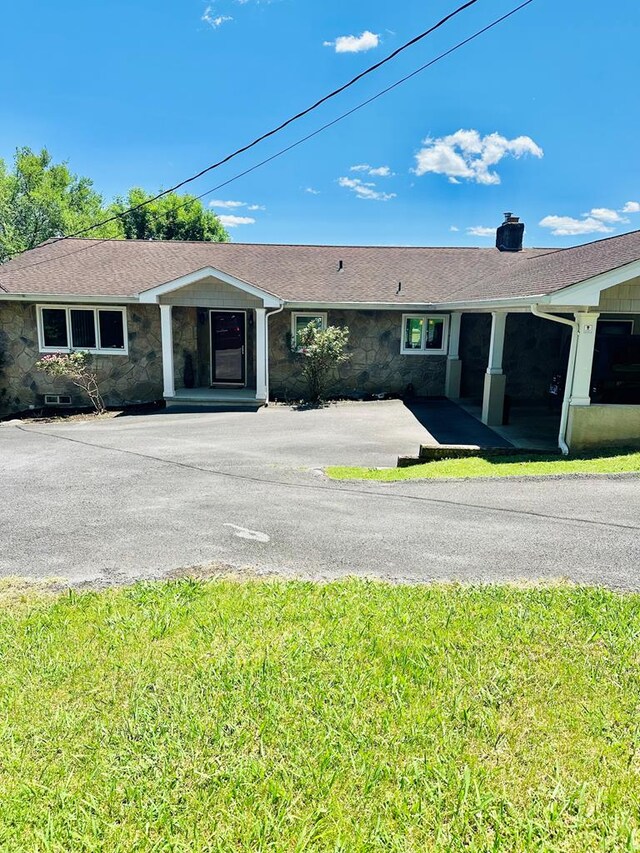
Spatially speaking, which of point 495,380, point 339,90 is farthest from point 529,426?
point 339,90

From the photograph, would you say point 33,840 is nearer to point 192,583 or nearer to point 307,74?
point 192,583

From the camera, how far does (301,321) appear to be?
15734mm

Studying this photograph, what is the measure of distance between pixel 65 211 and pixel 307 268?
25.4m

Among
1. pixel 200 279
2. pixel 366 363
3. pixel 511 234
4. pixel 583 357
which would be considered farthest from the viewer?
pixel 511 234

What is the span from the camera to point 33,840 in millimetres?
2238

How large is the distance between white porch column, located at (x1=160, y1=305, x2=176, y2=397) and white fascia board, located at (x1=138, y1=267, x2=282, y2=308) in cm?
42

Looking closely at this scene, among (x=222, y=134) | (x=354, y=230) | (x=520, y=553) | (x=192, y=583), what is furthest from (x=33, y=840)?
(x=354, y=230)

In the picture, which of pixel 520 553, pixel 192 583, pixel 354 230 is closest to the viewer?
pixel 192 583

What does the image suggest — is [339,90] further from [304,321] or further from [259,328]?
[304,321]

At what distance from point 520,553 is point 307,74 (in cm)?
1123

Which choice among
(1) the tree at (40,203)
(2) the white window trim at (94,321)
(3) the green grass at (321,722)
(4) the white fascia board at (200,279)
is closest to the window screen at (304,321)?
(4) the white fascia board at (200,279)

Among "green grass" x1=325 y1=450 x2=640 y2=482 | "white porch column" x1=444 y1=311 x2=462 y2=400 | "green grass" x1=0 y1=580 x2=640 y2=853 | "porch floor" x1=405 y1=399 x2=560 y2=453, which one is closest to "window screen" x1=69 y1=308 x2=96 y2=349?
"porch floor" x1=405 y1=399 x2=560 y2=453

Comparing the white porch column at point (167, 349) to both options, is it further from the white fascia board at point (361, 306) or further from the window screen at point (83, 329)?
the white fascia board at point (361, 306)

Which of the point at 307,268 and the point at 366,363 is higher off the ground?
the point at 307,268
